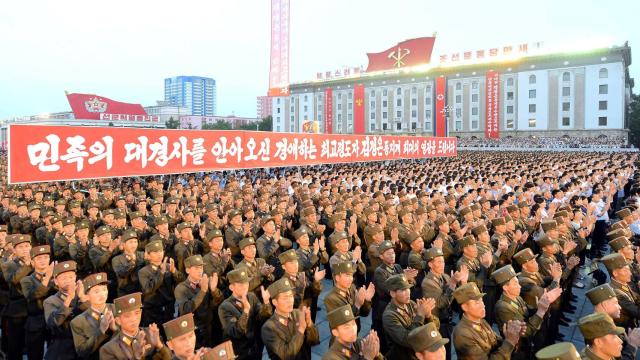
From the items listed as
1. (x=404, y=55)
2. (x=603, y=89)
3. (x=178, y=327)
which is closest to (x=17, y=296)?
(x=178, y=327)

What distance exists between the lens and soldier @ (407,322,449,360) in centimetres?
319

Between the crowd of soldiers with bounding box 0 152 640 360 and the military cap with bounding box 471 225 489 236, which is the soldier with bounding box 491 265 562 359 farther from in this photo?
the military cap with bounding box 471 225 489 236

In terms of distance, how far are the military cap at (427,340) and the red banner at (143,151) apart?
9.25 metres

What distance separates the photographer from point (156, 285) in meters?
5.32


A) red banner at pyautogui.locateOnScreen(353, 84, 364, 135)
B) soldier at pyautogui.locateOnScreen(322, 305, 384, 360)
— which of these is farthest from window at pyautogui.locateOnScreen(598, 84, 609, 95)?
soldier at pyautogui.locateOnScreen(322, 305, 384, 360)

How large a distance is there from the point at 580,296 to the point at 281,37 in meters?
35.2

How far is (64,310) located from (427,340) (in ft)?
11.5

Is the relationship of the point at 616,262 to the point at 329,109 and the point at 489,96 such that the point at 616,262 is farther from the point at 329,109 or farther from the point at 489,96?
the point at 329,109

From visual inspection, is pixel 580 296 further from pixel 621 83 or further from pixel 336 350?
pixel 621 83

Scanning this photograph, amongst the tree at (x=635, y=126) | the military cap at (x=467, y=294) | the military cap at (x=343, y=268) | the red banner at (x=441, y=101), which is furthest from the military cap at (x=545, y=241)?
the tree at (x=635, y=126)

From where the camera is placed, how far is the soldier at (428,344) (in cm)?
319

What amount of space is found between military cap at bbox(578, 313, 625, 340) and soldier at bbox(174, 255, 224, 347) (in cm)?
348

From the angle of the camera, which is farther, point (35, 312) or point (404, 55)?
point (404, 55)

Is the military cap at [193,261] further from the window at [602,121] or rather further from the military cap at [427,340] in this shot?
the window at [602,121]
